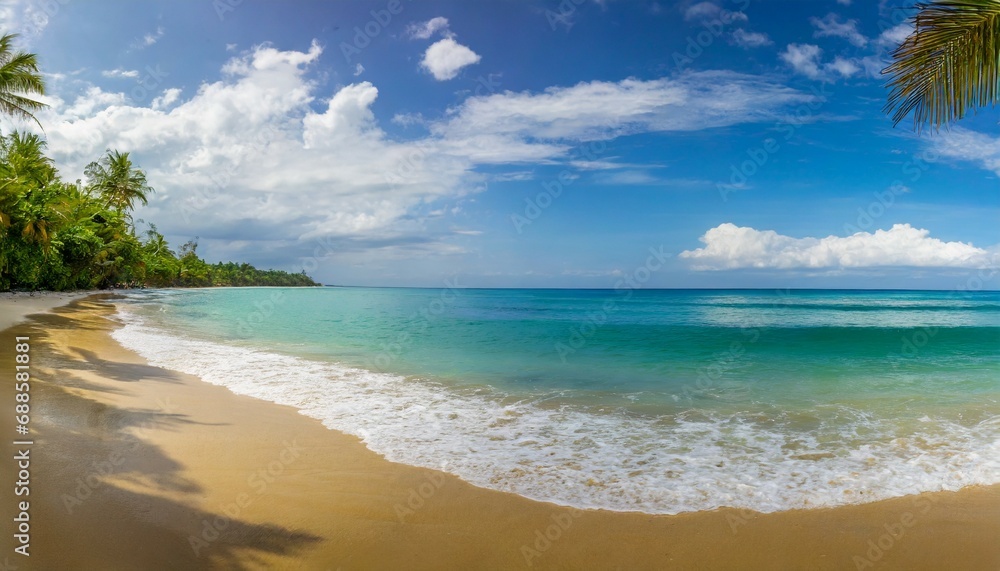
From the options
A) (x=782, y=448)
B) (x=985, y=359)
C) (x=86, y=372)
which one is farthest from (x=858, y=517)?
(x=985, y=359)

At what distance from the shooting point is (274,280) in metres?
159

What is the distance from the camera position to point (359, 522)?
14.5 ft

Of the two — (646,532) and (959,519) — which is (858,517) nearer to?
(959,519)

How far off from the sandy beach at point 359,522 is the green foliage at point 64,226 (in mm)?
22333

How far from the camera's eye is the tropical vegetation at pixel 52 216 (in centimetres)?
2175

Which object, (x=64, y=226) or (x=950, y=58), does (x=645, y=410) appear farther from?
(x=64, y=226)

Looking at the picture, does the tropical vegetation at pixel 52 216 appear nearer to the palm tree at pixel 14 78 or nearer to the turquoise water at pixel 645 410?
the palm tree at pixel 14 78

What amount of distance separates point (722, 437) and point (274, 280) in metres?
170

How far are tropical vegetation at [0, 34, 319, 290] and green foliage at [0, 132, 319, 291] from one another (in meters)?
0.03

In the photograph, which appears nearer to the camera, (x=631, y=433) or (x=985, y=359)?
(x=631, y=433)

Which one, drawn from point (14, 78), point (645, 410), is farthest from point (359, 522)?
point (14, 78)

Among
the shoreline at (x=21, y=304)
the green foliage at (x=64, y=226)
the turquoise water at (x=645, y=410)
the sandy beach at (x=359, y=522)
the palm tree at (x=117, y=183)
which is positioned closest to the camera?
the sandy beach at (x=359, y=522)

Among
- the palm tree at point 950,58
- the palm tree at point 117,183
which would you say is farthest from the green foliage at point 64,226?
the palm tree at point 950,58

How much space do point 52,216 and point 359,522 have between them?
103ft
